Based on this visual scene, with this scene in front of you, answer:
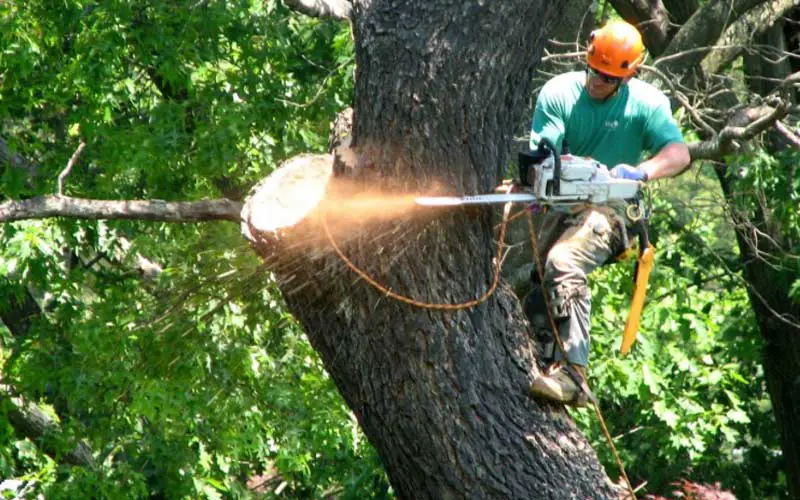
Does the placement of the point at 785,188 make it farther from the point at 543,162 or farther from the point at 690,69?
the point at 543,162

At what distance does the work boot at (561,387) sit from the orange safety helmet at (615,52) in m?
1.28

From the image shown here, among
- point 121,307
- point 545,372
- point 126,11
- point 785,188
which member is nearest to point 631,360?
point 785,188

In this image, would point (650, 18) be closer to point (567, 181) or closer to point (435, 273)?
point (567, 181)

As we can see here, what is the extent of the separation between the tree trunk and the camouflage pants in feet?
1.43

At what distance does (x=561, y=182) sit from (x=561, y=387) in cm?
77

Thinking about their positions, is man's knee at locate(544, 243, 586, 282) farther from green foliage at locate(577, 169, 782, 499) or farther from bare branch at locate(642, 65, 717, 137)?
green foliage at locate(577, 169, 782, 499)

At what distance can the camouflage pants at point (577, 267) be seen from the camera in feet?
16.7

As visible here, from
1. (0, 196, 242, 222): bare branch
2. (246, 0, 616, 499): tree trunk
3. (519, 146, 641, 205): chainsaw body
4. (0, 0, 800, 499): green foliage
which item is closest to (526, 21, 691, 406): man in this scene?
(519, 146, 641, 205): chainsaw body

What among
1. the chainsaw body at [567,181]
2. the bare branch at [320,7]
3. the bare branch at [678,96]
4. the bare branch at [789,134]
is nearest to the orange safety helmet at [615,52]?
the chainsaw body at [567,181]

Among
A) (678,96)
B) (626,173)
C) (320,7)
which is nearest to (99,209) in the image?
(320,7)

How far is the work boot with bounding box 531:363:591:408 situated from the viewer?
466 centimetres

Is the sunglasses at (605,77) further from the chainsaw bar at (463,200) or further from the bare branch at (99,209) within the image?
the bare branch at (99,209)

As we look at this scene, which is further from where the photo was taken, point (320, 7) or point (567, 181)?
point (320, 7)

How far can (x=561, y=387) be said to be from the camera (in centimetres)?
470
